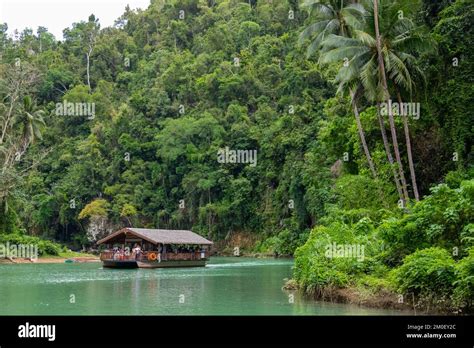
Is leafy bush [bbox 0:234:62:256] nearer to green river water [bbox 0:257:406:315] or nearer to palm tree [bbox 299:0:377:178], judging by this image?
green river water [bbox 0:257:406:315]

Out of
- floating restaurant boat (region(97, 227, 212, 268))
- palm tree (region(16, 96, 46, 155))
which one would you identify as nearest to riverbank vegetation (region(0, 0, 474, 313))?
palm tree (region(16, 96, 46, 155))

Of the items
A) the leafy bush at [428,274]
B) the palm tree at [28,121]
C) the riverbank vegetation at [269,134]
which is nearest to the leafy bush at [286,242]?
the riverbank vegetation at [269,134]

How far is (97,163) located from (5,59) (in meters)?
24.1

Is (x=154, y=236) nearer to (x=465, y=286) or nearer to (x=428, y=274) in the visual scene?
(x=428, y=274)

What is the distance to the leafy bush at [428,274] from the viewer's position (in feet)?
50.0

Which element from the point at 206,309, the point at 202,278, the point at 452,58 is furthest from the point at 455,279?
the point at 202,278

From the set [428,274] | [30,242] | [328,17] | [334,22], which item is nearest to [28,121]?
[30,242]

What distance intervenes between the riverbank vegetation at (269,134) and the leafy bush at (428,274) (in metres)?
0.05

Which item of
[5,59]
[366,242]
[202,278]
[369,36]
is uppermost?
[5,59]

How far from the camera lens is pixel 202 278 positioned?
29.2 m

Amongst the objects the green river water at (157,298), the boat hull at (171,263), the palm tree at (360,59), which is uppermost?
the palm tree at (360,59)

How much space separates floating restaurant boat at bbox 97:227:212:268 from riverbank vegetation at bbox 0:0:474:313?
10.1 metres

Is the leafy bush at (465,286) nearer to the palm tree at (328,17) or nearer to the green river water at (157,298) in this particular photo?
the green river water at (157,298)
